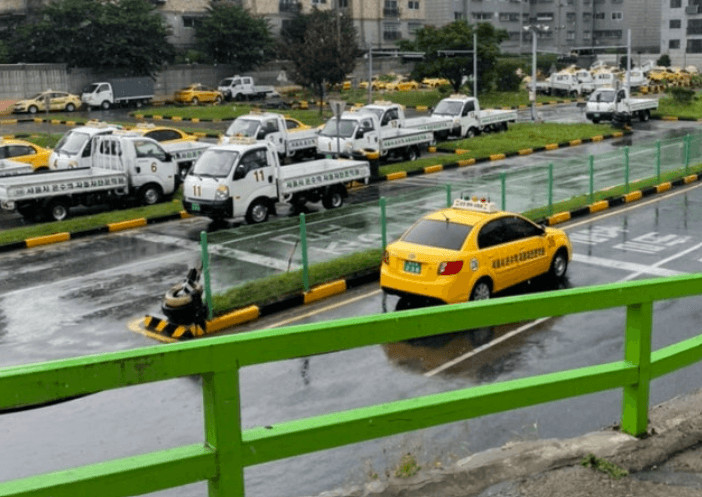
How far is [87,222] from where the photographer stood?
2239cm

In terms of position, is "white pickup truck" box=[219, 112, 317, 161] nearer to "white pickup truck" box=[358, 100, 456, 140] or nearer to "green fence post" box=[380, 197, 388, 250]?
"white pickup truck" box=[358, 100, 456, 140]

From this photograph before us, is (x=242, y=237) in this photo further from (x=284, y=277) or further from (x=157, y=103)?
(x=157, y=103)

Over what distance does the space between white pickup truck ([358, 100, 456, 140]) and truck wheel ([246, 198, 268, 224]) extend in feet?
40.8

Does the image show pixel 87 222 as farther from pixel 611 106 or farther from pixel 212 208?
pixel 611 106

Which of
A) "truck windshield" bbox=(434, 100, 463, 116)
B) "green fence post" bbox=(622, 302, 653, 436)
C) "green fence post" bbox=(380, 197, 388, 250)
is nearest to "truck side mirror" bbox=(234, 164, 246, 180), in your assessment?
"green fence post" bbox=(380, 197, 388, 250)

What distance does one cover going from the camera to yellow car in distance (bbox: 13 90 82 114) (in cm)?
5462

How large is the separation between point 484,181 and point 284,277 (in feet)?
20.2

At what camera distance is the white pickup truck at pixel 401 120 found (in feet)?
114

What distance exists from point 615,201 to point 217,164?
34.0 feet

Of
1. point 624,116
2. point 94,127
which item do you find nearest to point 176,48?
point 624,116

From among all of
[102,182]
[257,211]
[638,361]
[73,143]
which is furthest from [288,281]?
[73,143]

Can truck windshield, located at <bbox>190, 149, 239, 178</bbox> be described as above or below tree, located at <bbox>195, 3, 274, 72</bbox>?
below

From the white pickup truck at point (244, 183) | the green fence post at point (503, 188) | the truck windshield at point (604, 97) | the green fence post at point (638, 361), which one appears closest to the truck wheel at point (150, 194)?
the white pickup truck at point (244, 183)

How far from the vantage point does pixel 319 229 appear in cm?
1617
